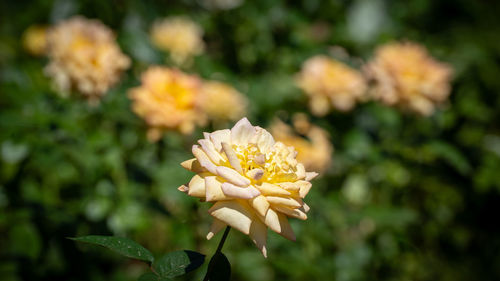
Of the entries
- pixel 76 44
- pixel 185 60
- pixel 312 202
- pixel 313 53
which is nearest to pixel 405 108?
pixel 313 53

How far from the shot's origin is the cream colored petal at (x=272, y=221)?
404mm

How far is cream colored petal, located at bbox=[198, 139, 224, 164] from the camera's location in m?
0.43

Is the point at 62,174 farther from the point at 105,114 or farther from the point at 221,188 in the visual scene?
the point at 221,188

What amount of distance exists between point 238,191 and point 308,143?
79 cm

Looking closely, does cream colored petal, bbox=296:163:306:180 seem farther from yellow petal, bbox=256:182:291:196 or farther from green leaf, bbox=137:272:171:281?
green leaf, bbox=137:272:171:281

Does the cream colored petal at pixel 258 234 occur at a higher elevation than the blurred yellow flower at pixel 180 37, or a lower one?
lower

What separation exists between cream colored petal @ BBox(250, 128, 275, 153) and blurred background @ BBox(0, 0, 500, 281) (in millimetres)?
267

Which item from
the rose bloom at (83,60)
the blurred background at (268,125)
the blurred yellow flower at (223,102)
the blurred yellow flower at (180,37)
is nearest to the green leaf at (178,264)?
the blurred background at (268,125)

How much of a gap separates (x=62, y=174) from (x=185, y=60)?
1.92 feet

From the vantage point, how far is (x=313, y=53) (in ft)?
4.09

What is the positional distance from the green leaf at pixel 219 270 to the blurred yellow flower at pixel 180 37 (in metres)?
1.27

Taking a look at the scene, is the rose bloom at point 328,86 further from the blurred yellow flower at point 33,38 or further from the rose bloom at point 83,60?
the blurred yellow flower at point 33,38

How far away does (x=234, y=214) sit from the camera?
0.40m

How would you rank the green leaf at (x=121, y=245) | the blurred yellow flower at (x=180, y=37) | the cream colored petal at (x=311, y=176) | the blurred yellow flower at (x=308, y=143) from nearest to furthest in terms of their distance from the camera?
the green leaf at (x=121, y=245), the cream colored petal at (x=311, y=176), the blurred yellow flower at (x=308, y=143), the blurred yellow flower at (x=180, y=37)
